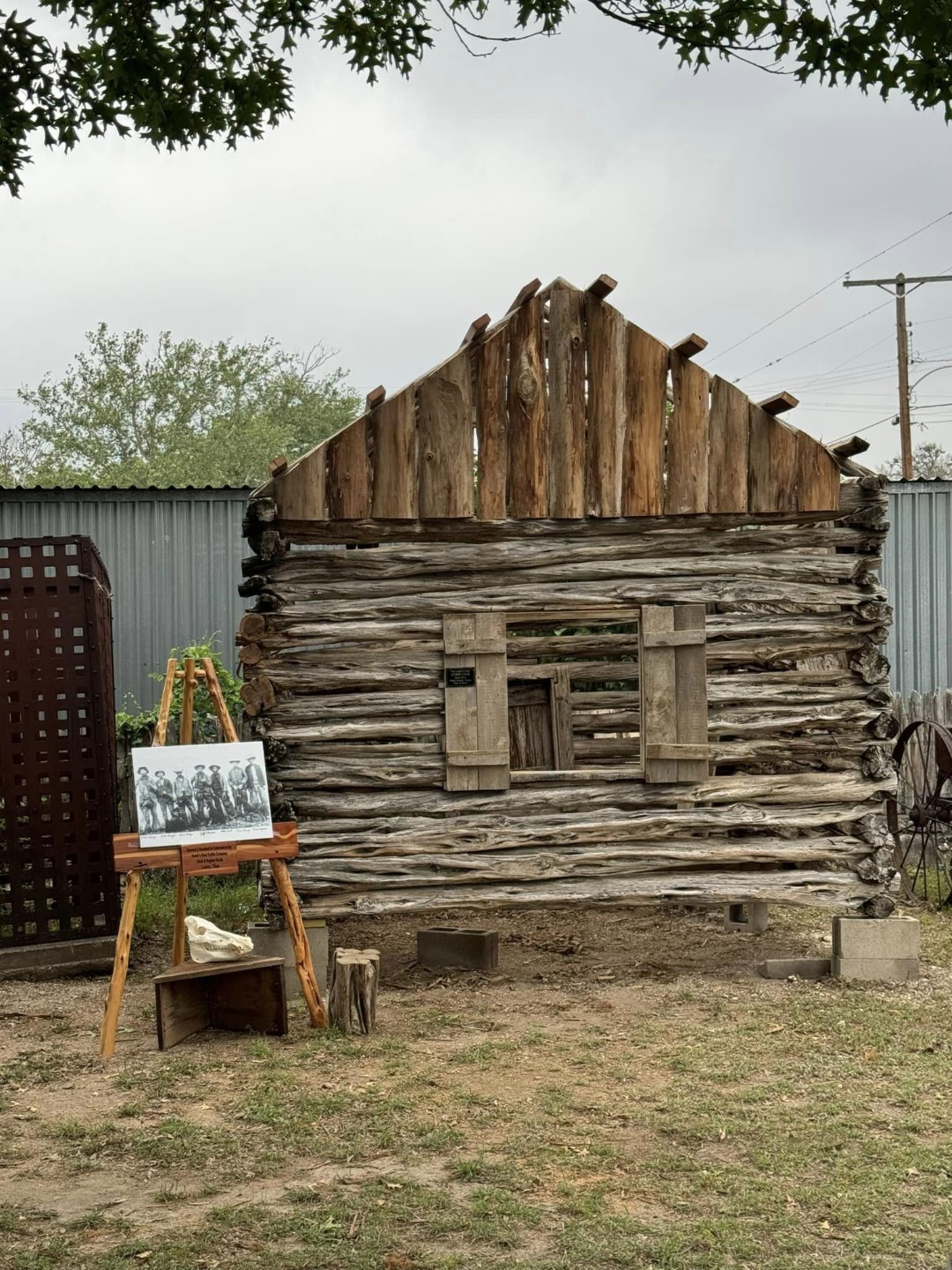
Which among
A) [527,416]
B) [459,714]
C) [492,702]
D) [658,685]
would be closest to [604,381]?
[527,416]

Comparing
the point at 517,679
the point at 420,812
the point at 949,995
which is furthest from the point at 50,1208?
the point at 517,679

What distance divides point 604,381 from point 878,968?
457cm

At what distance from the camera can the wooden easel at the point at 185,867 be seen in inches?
317

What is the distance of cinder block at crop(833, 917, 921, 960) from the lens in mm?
9711

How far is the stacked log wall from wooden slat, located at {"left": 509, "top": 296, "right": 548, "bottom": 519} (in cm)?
22

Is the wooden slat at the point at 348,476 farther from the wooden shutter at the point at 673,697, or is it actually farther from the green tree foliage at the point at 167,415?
the green tree foliage at the point at 167,415

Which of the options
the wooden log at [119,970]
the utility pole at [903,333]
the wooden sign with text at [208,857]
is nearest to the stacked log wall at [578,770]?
the wooden sign with text at [208,857]

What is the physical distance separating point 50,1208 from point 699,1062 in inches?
142

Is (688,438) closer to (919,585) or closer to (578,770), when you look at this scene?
(578,770)

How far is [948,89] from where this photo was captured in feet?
16.8

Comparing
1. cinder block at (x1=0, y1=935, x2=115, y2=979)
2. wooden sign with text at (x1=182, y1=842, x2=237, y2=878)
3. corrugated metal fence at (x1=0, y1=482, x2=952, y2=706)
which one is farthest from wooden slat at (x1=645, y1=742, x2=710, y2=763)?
corrugated metal fence at (x1=0, y1=482, x2=952, y2=706)

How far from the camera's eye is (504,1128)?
645cm

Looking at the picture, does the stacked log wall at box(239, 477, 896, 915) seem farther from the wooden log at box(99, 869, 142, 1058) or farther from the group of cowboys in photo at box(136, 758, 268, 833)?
the wooden log at box(99, 869, 142, 1058)

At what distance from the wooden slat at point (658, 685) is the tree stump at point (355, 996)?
2.67 metres
